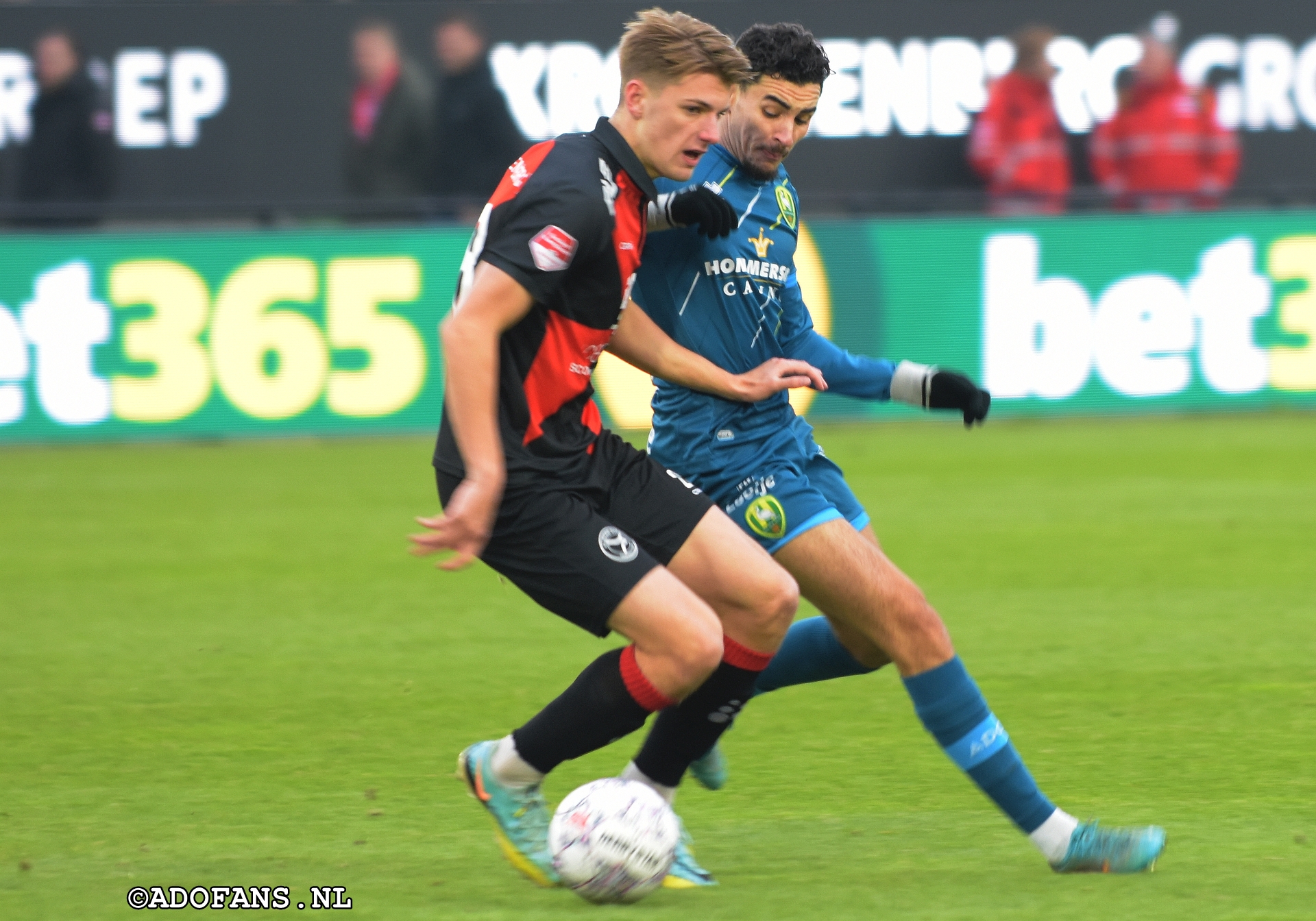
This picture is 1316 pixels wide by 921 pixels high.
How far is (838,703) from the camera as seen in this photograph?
21.4 feet

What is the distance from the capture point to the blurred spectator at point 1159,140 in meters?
15.0

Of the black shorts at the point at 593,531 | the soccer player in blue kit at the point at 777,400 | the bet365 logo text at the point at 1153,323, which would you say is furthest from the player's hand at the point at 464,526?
the bet365 logo text at the point at 1153,323

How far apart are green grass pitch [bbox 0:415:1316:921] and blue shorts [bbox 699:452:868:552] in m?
0.73

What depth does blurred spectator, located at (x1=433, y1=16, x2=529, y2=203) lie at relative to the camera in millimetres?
14469

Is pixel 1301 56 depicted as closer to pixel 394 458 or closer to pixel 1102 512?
pixel 1102 512

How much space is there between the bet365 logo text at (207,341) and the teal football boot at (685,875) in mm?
8919

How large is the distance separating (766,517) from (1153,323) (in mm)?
9582

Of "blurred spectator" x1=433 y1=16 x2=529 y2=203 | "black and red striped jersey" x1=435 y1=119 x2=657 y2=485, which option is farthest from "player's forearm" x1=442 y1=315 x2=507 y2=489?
"blurred spectator" x1=433 y1=16 x2=529 y2=203

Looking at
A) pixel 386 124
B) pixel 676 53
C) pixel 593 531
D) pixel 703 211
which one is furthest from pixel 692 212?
pixel 386 124

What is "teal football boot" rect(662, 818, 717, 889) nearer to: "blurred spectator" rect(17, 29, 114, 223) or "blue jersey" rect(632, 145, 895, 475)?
"blue jersey" rect(632, 145, 895, 475)

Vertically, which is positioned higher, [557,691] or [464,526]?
[464,526]

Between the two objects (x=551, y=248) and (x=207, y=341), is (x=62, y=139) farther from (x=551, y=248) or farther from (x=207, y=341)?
(x=551, y=248)

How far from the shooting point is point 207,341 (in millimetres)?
12969

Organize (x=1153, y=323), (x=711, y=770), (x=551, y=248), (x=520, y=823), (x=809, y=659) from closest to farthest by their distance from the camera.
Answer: (x=551, y=248), (x=520, y=823), (x=711, y=770), (x=809, y=659), (x=1153, y=323)
